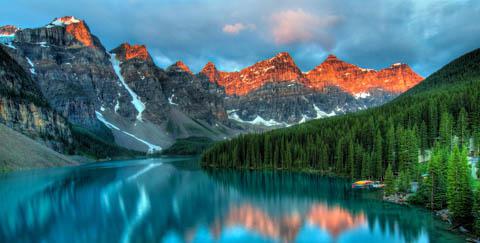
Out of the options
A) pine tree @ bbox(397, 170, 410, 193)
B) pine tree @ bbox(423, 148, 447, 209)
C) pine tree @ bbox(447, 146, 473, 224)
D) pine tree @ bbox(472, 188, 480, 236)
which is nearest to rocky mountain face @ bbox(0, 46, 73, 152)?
pine tree @ bbox(397, 170, 410, 193)

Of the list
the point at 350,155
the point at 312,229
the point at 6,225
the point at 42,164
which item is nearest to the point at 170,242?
the point at 312,229

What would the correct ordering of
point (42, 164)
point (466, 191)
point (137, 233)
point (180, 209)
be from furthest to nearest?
point (42, 164) < point (180, 209) < point (137, 233) < point (466, 191)

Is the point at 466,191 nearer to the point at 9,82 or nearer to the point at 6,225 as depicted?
the point at 6,225

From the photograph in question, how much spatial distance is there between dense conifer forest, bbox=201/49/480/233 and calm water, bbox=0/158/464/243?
4429mm

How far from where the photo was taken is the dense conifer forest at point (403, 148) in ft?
155

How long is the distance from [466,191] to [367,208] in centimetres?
1668

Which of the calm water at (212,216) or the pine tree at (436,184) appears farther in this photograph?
the pine tree at (436,184)

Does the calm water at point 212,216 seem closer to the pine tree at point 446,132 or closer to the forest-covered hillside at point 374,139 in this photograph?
the forest-covered hillside at point 374,139

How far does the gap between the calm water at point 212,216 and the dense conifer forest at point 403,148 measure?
174 inches

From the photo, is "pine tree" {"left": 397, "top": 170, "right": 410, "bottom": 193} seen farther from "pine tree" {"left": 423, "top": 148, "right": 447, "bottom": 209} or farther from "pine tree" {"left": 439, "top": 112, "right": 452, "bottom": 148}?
"pine tree" {"left": 439, "top": 112, "right": 452, "bottom": 148}

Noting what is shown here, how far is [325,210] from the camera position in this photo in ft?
183

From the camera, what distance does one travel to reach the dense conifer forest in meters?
47.2

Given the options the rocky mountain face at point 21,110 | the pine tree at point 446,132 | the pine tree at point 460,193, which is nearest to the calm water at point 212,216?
the pine tree at point 460,193

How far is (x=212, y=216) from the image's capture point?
2090 inches
